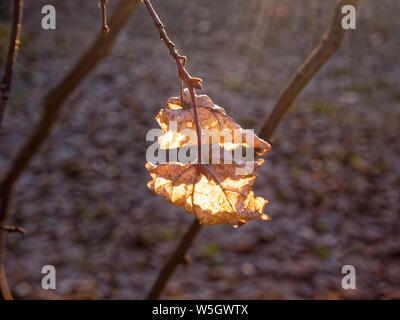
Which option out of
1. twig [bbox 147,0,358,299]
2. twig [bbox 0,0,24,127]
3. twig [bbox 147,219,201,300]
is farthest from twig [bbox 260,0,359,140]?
twig [bbox 0,0,24,127]

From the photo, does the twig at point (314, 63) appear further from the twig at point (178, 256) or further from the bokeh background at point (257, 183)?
the bokeh background at point (257, 183)

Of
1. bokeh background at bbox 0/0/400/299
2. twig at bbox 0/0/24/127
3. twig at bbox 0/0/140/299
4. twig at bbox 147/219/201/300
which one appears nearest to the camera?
twig at bbox 0/0/24/127

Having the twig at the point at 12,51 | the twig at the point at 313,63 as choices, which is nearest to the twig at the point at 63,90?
the twig at the point at 12,51

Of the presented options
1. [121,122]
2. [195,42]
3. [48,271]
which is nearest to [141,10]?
[195,42]

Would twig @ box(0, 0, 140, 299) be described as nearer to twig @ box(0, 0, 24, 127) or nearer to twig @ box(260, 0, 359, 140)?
twig @ box(0, 0, 24, 127)

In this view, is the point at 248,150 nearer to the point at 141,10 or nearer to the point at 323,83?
the point at 323,83

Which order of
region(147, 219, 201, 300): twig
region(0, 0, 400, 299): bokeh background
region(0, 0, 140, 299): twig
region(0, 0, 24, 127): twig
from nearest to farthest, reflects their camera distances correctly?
region(0, 0, 24, 127): twig
region(147, 219, 201, 300): twig
region(0, 0, 140, 299): twig
region(0, 0, 400, 299): bokeh background
